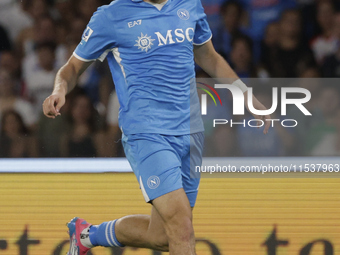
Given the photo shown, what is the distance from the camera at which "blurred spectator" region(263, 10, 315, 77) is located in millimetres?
4184

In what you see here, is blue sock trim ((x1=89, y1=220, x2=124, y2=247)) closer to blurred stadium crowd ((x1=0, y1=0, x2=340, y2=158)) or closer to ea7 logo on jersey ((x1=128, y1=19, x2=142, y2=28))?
blurred stadium crowd ((x1=0, y1=0, x2=340, y2=158))

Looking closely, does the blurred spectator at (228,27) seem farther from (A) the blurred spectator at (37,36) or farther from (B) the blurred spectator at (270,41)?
(A) the blurred spectator at (37,36)

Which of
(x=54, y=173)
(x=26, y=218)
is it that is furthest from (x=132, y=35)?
(x=26, y=218)

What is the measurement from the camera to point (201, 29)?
2.89 m

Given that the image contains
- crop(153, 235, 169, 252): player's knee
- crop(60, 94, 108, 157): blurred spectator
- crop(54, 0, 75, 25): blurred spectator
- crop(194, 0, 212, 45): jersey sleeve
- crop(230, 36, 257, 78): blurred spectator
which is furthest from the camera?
crop(54, 0, 75, 25): blurred spectator

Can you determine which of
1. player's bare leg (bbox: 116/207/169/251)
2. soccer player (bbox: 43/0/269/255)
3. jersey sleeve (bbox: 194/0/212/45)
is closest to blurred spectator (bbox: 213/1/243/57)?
jersey sleeve (bbox: 194/0/212/45)

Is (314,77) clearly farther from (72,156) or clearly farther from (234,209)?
(72,156)

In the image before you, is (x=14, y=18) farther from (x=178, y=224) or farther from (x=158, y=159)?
(x=178, y=224)

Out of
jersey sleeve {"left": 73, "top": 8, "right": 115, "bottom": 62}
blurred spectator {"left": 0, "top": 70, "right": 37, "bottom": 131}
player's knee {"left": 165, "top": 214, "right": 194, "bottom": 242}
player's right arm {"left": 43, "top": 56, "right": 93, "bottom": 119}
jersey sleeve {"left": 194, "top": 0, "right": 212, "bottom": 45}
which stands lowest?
player's knee {"left": 165, "top": 214, "right": 194, "bottom": 242}

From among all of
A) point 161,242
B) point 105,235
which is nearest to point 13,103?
point 105,235

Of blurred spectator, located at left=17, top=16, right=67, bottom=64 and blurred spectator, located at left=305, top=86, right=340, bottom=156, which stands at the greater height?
blurred spectator, located at left=17, top=16, right=67, bottom=64

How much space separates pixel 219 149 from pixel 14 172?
4.86 ft

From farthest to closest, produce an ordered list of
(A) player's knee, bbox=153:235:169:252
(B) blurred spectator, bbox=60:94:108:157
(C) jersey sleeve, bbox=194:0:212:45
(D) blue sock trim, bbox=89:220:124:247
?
(B) blurred spectator, bbox=60:94:108:157
(D) blue sock trim, bbox=89:220:124:247
(C) jersey sleeve, bbox=194:0:212:45
(A) player's knee, bbox=153:235:169:252

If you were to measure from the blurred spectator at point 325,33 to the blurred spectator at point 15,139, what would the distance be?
2440 mm
